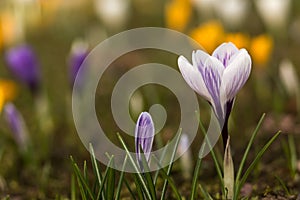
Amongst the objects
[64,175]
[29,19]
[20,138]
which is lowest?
[64,175]

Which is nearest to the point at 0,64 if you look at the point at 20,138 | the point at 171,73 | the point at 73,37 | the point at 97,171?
the point at 73,37

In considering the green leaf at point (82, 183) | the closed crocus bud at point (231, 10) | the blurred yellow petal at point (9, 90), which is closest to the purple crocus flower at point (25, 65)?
the blurred yellow petal at point (9, 90)

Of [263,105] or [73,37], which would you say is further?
[73,37]

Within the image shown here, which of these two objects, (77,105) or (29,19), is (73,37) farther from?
(77,105)

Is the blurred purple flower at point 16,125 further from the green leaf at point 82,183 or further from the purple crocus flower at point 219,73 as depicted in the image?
the purple crocus flower at point 219,73

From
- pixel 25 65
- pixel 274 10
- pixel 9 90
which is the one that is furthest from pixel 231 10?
pixel 25 65

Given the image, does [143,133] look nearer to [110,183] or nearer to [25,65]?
[110,183]
